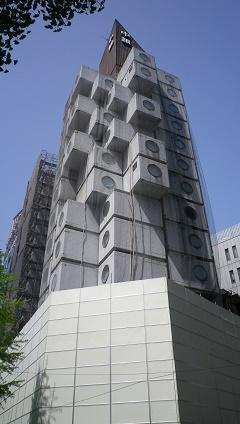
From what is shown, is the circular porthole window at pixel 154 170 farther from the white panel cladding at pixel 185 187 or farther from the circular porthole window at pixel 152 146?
the white panel cladding at pixel 185 187

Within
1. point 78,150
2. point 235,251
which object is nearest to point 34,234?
point 78,150

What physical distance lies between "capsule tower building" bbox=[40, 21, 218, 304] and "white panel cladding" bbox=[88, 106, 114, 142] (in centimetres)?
10

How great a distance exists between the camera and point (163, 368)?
Answer: 15.9m

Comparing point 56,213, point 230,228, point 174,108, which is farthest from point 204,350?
point 230,228

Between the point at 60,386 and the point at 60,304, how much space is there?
4.42 m

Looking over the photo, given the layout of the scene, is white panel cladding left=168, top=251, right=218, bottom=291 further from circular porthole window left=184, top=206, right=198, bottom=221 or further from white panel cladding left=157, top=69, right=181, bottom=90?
white panel cladding left=157, top=69, right=181, bottom=90

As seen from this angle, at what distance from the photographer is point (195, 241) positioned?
27828 millimetres

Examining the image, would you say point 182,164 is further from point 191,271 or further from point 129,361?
point 129,361

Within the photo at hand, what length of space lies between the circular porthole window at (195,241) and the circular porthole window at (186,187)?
4.41 m

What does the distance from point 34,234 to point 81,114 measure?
42.3 ft

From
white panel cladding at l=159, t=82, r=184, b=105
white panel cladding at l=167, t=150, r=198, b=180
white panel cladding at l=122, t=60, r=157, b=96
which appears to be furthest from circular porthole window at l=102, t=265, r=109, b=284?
white panel cladding at l=159, t=82, r=184, b=105

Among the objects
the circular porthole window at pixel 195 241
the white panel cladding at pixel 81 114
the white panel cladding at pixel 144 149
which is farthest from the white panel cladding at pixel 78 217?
the white panel cladding at pixel 81 114

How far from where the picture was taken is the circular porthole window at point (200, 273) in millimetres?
25844

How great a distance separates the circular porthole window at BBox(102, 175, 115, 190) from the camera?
92.7 feet
